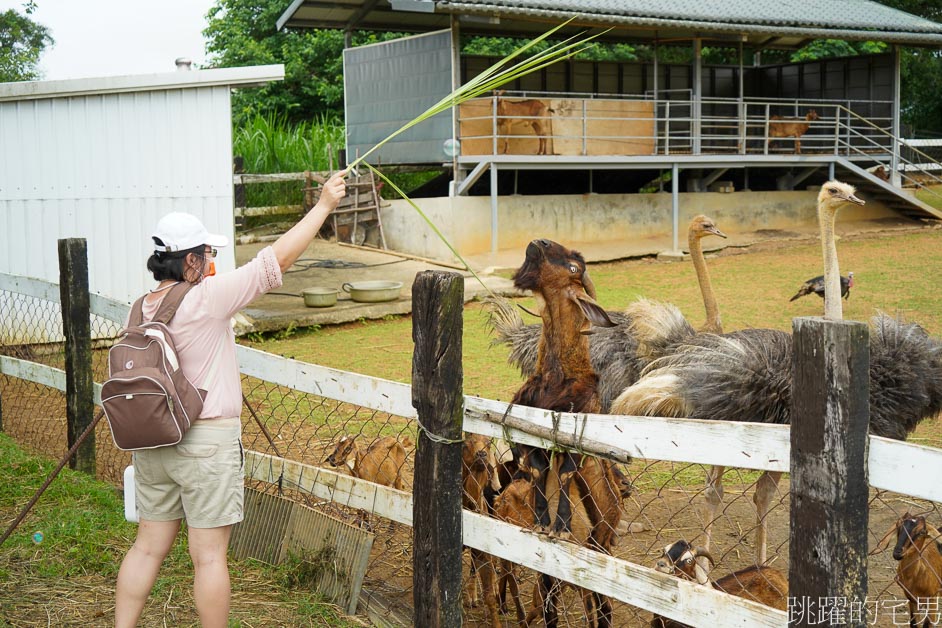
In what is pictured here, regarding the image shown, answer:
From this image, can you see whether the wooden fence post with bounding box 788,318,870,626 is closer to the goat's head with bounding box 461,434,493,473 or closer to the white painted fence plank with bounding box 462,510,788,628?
the white painted fence plank with bounding box 462,510,788,628

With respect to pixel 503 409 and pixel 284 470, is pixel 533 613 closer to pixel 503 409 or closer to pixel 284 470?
pixel 503 409

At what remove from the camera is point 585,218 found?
17.8 meters

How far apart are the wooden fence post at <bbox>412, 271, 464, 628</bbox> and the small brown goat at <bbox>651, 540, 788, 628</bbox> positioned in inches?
29.6

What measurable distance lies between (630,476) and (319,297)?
21.2ft

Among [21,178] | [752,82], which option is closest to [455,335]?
[21,178]

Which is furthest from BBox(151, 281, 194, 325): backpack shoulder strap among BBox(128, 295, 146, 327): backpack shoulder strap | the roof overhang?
the roof overhang

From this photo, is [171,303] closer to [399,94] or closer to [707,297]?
[707,297]

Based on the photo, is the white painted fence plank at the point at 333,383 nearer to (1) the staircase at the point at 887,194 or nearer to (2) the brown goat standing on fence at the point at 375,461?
(2) the brown goat standing on fence at the point at 375,461

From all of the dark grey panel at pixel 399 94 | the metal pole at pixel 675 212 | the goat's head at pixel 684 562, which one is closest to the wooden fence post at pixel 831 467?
the goat's head at pixel 684 562

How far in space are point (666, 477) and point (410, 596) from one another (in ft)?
8.01

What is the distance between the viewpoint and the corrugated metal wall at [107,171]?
10.1 metres

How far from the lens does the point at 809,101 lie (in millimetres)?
20906

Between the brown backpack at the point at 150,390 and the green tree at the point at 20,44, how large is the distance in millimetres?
19590

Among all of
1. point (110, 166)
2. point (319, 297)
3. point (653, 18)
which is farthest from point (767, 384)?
point (653, 18)
